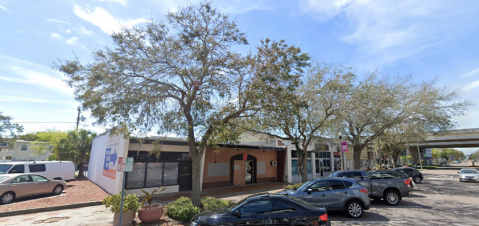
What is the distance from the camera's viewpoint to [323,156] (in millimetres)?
28219

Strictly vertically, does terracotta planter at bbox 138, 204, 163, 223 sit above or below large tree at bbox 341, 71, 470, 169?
below

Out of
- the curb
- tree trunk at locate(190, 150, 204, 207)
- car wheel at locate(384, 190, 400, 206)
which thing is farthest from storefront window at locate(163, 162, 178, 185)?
car wheel at locate(384, 190, 400, 206)

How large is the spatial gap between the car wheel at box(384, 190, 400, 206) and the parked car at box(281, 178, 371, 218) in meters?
3.45

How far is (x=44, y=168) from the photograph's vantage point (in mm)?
17297

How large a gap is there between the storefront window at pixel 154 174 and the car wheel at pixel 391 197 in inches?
519

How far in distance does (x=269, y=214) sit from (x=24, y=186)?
46.9ft

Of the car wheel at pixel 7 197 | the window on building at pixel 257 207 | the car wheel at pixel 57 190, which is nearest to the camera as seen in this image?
the window on building at pixel 257 207

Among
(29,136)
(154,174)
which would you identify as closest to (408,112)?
(154,174)

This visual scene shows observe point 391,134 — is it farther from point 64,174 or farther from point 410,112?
point 64,174

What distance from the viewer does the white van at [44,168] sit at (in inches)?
586

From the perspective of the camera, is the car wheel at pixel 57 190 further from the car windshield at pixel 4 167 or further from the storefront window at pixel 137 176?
the storefront window at pixel 137 176

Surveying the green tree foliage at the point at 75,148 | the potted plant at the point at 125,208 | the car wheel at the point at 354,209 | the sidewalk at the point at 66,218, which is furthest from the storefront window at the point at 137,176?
the green tree foliage at the point at 75,148

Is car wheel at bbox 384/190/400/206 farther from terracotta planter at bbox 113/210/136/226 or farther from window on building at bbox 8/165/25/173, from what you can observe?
window on building at bbox 8/165/25/173

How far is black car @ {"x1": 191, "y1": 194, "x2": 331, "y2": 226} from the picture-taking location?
5.70 meters
